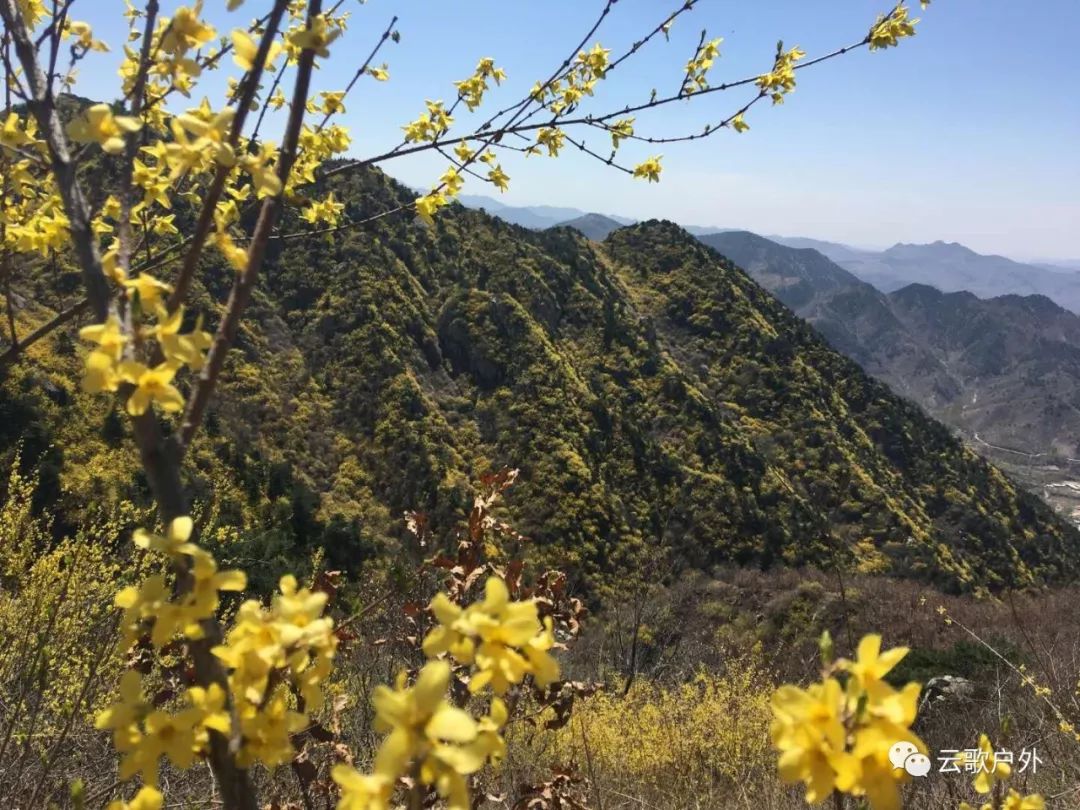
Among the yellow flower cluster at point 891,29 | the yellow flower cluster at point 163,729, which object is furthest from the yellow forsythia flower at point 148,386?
the yellow flower cluster at point 891,29

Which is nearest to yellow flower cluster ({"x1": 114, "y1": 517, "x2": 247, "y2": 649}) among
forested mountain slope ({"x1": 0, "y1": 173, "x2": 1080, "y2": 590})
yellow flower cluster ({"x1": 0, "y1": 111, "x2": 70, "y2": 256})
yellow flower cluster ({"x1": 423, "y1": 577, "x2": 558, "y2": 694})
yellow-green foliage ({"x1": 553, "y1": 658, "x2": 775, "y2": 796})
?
yellow flower cluster ({"x1": 423, "y1": 577, "x2": 558, "y2": 694})

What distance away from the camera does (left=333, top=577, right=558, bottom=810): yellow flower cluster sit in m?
1.02

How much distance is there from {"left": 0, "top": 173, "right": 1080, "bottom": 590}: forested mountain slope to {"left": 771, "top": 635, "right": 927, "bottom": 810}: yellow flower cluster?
22.1 meters

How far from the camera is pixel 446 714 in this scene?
104 cm

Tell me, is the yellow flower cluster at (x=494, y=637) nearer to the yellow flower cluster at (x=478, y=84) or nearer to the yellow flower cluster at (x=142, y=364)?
the yellow flower cluster at (x=142, y=364)

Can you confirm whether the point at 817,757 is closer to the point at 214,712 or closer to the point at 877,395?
the point at 214,712

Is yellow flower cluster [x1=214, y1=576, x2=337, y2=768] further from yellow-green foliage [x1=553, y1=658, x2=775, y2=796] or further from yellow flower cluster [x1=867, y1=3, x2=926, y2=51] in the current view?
yellow-green foliage [x1=553, y1=658, x2=775, y2=796]

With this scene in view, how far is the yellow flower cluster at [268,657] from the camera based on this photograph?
122 centimetres

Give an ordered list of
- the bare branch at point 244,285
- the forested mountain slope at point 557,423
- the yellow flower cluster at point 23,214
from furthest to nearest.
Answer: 1. the forested mountain slope at point 557,423
2. the yellow flower cluster at point 23,214
3. the bare branch at point 244,285

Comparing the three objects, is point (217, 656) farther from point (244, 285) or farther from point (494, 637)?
point (244, 285)

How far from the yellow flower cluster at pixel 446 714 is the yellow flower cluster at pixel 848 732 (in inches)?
16.0

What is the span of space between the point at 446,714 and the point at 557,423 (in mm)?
38174

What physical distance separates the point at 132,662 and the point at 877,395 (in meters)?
62.1

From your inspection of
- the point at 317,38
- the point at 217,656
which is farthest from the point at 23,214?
the point at 217,656
